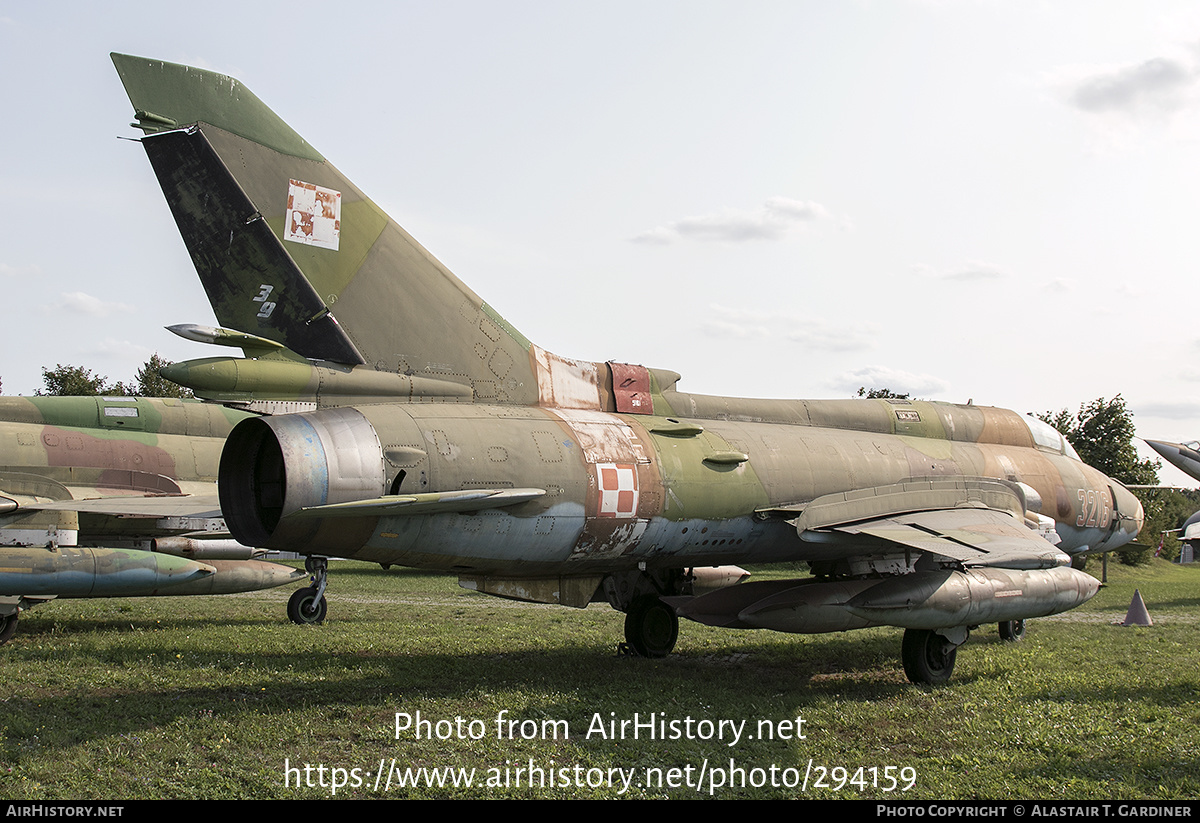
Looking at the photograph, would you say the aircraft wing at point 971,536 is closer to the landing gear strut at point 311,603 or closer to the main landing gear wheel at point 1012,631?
the main landing gear wheel at point 1012,631

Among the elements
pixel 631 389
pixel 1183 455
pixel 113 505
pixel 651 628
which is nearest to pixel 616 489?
pixel 631 389

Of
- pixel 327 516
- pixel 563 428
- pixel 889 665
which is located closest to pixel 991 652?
pixel 889 665

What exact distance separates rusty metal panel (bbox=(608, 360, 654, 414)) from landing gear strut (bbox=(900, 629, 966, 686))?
385 centimetres

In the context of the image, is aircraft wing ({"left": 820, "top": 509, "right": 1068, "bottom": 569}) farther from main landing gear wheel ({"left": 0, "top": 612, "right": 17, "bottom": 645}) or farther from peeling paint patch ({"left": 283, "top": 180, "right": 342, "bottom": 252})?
main landing gear wheel ({"left": 0, "top": 612, "right": 17, "bottom": 645})

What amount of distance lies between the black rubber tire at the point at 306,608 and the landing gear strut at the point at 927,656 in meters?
8.72

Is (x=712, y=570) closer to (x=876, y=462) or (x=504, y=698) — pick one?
(x=876, y=462)

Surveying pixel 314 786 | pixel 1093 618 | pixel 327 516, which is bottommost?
pixel 1093 618

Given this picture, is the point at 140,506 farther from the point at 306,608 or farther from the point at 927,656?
the point at 927,656

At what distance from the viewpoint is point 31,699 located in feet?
27.1

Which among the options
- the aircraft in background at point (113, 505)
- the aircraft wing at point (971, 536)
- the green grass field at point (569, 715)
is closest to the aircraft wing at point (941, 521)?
the aircraft wing at point (971, 536)

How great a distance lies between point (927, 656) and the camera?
9.82 meters

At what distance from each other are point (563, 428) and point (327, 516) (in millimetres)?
2576

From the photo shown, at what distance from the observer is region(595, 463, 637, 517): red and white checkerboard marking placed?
29.0 feet

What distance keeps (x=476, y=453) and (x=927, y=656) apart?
5.48 meters
